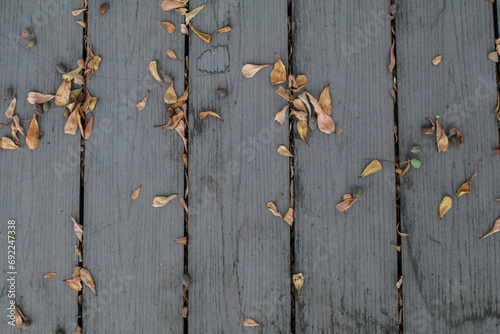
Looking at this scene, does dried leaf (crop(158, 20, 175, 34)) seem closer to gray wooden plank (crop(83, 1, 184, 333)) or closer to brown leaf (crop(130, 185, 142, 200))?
gray wooden plank (crop(83, 1, 184, 333))

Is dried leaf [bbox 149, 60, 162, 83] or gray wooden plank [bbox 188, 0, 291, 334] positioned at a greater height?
dried leaf [bbox 149, 60, 162, 83]

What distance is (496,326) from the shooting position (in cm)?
124

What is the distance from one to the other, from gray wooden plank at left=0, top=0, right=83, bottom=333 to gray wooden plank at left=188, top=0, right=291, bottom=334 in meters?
0.45

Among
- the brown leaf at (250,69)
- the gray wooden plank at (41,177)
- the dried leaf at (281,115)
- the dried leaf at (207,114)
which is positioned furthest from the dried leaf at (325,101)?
the gray wooden plank at (41,177)

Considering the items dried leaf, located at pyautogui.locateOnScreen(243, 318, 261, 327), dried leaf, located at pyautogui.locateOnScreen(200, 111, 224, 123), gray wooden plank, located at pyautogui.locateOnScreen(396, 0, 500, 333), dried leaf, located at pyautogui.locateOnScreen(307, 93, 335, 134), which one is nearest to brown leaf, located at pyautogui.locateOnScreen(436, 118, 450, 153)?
gray wooden plank, located at pyautogui.locateOnScreen(396, 0, 500, 333)

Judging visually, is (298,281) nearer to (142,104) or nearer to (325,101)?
(325,101)

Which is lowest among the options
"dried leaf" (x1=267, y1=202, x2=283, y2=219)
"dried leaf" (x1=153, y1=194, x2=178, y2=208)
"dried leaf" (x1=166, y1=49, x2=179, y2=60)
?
"dried leaf" (x1=267, y1=202, x2=283, y2=219)

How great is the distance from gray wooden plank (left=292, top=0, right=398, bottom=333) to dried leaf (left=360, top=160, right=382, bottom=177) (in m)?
0.02

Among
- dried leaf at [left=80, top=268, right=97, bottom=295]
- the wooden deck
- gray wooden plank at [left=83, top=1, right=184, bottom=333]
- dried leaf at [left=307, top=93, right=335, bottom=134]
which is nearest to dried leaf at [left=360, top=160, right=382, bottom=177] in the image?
the wooden deck

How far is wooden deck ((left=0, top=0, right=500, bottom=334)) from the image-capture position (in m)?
1.26

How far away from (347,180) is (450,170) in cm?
36

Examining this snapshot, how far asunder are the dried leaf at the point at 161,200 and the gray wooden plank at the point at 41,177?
0.94ft

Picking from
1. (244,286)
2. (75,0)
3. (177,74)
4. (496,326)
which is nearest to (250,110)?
(177,74)

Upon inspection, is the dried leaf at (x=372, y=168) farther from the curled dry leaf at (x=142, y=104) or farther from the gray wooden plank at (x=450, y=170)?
the curled dry leaf at (x=142, y=104)
